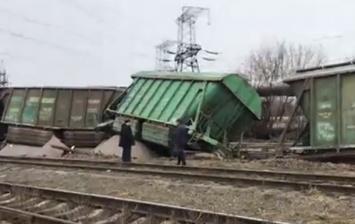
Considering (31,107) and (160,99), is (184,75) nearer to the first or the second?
(160,99)

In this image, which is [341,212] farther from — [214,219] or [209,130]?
[209,130]

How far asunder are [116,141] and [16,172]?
6.58 metres

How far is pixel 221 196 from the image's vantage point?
9.41 meters

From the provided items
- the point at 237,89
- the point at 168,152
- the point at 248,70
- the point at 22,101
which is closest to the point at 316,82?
the point at 237,89

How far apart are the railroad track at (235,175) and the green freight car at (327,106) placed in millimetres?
4160

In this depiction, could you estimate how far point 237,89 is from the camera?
1938 centimetres

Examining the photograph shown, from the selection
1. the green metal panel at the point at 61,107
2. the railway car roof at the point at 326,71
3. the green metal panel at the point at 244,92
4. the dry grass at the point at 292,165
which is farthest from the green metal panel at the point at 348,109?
the green metal panel at the point at 61,107

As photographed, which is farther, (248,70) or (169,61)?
(169,61)

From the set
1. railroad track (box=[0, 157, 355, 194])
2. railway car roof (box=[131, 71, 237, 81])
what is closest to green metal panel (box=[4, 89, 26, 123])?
railway car roof (box=[131, 71, 237, 81])

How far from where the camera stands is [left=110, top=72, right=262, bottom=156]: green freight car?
61.8 feet

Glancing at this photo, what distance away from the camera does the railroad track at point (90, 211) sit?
265 inches

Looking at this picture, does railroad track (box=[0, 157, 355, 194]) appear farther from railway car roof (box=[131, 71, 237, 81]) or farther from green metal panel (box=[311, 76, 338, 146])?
railway car roof (box=[131, 71, 237, 81])

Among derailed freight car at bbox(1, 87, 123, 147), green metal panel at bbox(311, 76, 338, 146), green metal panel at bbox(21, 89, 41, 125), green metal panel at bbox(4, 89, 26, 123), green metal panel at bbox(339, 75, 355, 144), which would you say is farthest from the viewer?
green metal panel at bbox(4, 89, 26, 123)

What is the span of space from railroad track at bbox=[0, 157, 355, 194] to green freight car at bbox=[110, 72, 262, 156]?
3530 millimetres
